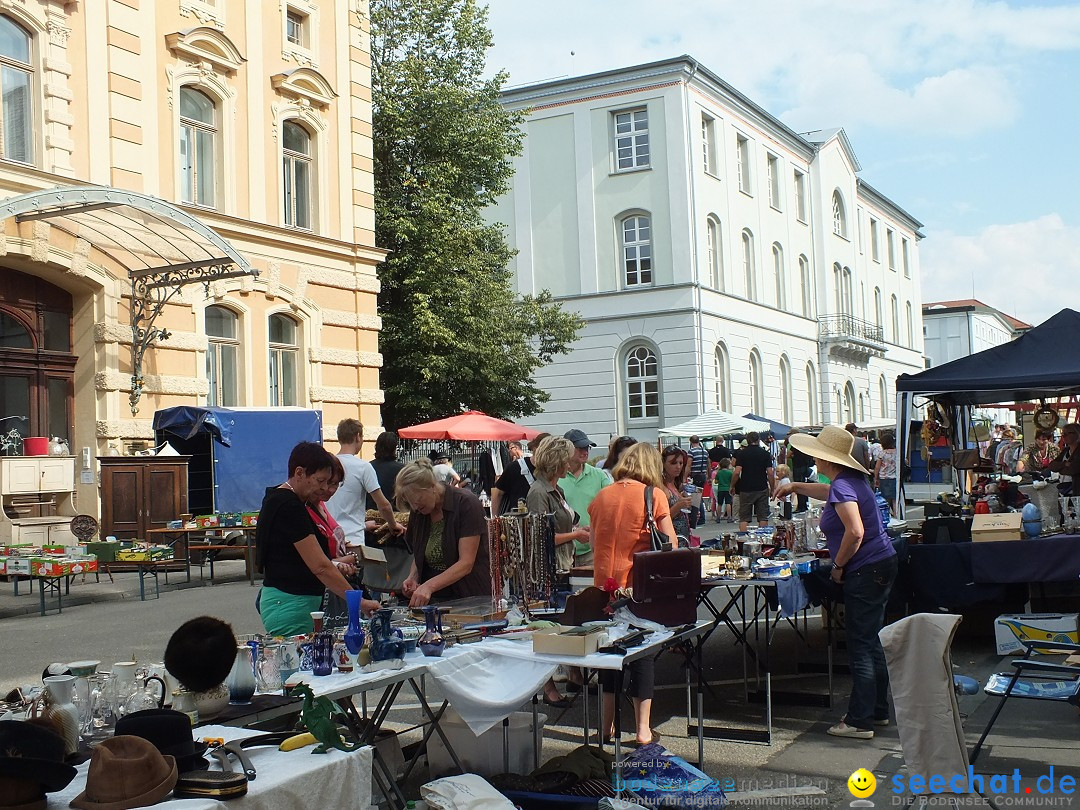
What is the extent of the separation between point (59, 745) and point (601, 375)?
32573mm

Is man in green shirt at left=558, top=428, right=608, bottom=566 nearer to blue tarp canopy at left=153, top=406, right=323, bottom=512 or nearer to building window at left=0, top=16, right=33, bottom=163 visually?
blue tarp canopy at left=153, top=406, right=323, bottom=512

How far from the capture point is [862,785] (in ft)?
17.7

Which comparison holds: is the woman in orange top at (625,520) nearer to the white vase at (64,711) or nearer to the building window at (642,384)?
the white vase at (64,711)

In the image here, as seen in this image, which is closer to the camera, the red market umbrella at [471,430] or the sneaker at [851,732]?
the sneaker at [851,732]

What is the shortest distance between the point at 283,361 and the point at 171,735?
1705 centimetres

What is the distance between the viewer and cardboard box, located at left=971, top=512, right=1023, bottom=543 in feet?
28.5

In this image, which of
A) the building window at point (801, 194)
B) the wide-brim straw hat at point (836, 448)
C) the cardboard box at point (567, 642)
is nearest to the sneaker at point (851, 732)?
the wide-brim straw hat at point (836, 448)

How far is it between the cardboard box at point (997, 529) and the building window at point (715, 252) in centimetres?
2807

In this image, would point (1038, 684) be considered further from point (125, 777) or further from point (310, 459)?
point (125, 777)

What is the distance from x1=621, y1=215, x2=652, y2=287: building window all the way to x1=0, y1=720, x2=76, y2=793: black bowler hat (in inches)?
1286

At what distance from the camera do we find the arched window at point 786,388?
4126 cm

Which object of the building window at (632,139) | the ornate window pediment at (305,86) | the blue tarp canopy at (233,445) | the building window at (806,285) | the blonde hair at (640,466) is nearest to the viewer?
the blonde hair at (640,466)

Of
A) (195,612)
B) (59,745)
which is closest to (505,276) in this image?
(195,612)

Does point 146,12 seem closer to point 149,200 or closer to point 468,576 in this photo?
point 149,200
